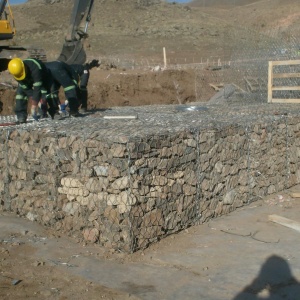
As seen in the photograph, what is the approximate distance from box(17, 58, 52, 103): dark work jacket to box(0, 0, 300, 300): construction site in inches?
52.0

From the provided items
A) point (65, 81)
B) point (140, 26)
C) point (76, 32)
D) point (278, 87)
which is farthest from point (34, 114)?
point (140, 26)

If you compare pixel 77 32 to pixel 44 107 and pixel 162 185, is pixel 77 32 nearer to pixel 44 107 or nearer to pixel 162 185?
pixel 44 107

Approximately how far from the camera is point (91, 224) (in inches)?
293

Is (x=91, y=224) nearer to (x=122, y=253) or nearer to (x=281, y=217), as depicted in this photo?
(x=122, y=253)

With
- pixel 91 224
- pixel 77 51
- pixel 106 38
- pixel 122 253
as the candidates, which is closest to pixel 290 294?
pixel 122 253

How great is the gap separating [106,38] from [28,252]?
157 feet

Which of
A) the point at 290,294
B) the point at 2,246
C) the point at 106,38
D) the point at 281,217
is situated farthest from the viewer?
the point at 106,38

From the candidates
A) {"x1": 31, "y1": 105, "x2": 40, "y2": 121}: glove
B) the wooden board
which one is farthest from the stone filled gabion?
{"x1": 31, "y1": 105, "x2": 40, "y2": 121}: glove

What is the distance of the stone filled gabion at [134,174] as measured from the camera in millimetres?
7055

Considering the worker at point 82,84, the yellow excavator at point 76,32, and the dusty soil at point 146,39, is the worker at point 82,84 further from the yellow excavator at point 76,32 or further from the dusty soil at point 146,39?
the dusty soil at point 146,39

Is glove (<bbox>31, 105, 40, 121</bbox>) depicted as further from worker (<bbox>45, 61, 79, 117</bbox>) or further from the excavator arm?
the excavator arm

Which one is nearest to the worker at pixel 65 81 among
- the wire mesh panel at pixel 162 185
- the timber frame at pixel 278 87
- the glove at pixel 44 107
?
the glove at pixel 44 107

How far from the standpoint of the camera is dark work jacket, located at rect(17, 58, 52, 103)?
10180 mm

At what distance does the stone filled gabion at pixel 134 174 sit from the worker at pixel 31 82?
132cm
